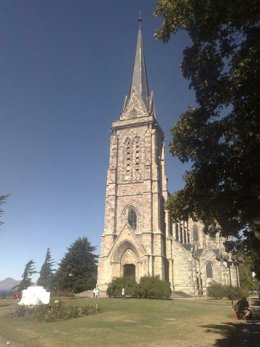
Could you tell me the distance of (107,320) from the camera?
583 inches

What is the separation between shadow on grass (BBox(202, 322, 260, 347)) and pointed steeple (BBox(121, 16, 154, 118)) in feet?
131

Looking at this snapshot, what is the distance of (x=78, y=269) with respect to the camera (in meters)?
49.2

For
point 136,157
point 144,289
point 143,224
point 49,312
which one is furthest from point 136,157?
point 49,312

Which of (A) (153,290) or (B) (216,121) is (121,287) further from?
(B) (216,121)

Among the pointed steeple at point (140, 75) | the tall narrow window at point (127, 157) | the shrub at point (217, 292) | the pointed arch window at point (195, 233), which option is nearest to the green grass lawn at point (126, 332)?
the shrub at point (217, 292)

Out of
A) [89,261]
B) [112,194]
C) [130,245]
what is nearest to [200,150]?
[130,245]

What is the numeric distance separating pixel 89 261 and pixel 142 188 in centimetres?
1700

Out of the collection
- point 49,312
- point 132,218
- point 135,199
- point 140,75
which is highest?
point 140,75

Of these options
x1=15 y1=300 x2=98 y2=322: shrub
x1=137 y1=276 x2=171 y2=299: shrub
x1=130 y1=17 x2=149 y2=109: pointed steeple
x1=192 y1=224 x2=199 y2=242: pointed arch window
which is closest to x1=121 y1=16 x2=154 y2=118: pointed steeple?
x1=130 y1=17 x2=149 y2=109: pointed steeple

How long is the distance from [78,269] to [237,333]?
40.3 metres

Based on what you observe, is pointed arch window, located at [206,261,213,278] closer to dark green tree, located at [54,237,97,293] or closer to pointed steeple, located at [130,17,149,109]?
dark green tree, located at [54,237,97,293]

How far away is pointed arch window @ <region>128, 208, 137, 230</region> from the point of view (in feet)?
143

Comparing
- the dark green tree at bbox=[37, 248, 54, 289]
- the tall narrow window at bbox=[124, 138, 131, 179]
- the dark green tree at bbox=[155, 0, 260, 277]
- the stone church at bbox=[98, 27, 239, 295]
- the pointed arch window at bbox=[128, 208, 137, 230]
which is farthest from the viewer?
the dark green tree at bbox=[37, 248, 54, 289]

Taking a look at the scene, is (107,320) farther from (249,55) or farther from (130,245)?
(130,245)
